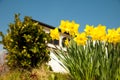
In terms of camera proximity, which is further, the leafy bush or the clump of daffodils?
the leafy bush

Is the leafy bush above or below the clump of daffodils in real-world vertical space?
above

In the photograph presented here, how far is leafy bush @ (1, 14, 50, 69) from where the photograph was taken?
9.73m

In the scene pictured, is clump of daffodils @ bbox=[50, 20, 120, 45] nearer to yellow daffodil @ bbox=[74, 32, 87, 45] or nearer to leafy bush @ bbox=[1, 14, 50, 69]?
yellow daffodil @ bbox=[74, 32, 87, 45]

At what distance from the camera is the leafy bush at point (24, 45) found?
9.73m

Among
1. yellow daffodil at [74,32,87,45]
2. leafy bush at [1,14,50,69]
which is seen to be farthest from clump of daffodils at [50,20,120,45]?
leafy bush at [1,14,50,69]

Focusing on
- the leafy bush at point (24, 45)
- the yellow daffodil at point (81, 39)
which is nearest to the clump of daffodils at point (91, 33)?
the yellow daffodil at point (81, 39)

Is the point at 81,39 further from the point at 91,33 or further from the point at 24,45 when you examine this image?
the point at 24,45

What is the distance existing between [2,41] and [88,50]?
6078 mm

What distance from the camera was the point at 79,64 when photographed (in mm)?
5184

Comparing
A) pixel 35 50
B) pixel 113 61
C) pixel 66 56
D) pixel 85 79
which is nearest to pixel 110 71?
pixel 113 61

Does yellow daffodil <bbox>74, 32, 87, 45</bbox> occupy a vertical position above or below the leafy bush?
below

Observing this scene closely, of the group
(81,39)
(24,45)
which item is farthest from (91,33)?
(24,45)

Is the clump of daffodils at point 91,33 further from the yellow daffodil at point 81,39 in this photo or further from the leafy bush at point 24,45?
the leafy bush at point 24,45

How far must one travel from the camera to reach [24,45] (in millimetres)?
10086
